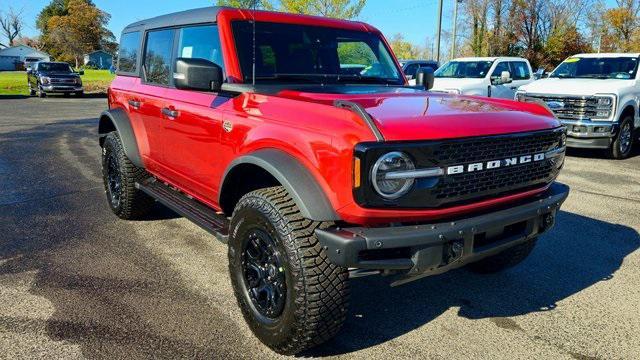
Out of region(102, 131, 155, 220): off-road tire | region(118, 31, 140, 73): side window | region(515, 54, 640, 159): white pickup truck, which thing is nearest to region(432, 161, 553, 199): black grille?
region(102, 131, 155, 220): off-road tire

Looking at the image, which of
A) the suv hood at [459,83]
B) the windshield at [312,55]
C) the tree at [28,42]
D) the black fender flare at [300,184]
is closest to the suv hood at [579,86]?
the suv hood at [459,83]

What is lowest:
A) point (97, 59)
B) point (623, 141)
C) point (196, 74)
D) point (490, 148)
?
point (623, 141)

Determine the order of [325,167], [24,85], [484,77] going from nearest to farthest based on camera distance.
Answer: [325,167] → [484,77] → [24,85]

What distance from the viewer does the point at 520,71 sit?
13.8 m

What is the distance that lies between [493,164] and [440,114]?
1.29ft

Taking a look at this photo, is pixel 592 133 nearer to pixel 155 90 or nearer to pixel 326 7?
pixel 155 90

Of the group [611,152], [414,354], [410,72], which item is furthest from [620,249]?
[410,72]

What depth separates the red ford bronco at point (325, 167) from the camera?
2.42m

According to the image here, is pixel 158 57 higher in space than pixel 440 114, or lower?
higher

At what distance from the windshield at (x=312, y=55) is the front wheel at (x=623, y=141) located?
6.90m

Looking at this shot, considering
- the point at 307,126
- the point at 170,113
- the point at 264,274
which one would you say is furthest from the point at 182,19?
the point at 264,274

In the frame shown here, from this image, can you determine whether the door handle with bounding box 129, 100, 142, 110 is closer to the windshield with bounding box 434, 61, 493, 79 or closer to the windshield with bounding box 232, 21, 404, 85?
the windshield with bounding box 232, 21, 404, 85

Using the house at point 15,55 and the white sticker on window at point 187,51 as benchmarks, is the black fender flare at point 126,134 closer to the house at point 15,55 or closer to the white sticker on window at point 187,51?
the white sticker on window at point 187,51

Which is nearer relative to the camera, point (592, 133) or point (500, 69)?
point (592, 133)
